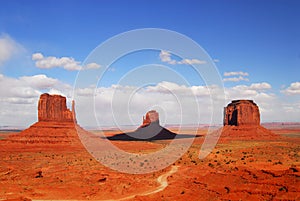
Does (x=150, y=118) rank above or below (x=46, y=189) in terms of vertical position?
above

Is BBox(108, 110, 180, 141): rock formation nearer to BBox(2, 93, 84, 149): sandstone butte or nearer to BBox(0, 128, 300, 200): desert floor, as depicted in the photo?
BBox(2, 93, 84, 149): sandstone butte

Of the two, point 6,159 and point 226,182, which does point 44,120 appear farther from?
point 226,182

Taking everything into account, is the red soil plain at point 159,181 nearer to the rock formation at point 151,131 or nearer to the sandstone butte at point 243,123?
the sandstone butte at point 243,123

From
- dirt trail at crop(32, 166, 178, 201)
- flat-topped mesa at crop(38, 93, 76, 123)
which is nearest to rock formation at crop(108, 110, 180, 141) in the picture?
flat-topped mesa at crop(38, 93, 76, 123)

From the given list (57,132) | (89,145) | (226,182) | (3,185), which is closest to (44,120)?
(57,132)

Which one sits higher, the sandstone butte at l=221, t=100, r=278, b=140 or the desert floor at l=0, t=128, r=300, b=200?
the sandstone butte at l=221, t=100, r=278, b=140

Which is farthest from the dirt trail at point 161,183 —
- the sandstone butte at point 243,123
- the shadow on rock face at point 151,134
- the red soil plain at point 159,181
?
the shadow on rock face at point 151,134
